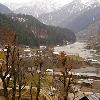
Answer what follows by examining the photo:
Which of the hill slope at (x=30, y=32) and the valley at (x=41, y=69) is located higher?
the hill slope at (x=30, y=32)

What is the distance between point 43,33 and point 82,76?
10355 cm

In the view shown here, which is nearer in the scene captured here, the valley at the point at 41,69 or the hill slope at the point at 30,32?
the valley at the point at 41,69

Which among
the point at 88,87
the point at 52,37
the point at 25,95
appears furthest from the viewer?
the point at 52,37

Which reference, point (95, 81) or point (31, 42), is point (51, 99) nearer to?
point (95, 81)

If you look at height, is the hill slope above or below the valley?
above

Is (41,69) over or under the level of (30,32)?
under

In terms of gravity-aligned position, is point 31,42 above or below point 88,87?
above

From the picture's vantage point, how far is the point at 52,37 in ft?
626

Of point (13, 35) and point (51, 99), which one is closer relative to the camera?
→ point (13, 35)

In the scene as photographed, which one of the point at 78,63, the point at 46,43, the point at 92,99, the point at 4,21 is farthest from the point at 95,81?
the point at 46,43

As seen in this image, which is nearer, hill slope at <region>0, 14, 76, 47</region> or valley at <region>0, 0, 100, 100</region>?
valley at <region>0, 0, 100, 100</region>

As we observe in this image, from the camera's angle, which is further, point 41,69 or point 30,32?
point 30,32

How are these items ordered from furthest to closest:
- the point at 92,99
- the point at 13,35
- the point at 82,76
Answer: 1. the point at 82,76
2. the point at 92,99
3. the point at 13,35

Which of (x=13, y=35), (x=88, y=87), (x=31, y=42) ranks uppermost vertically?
(x=31, y=42)
